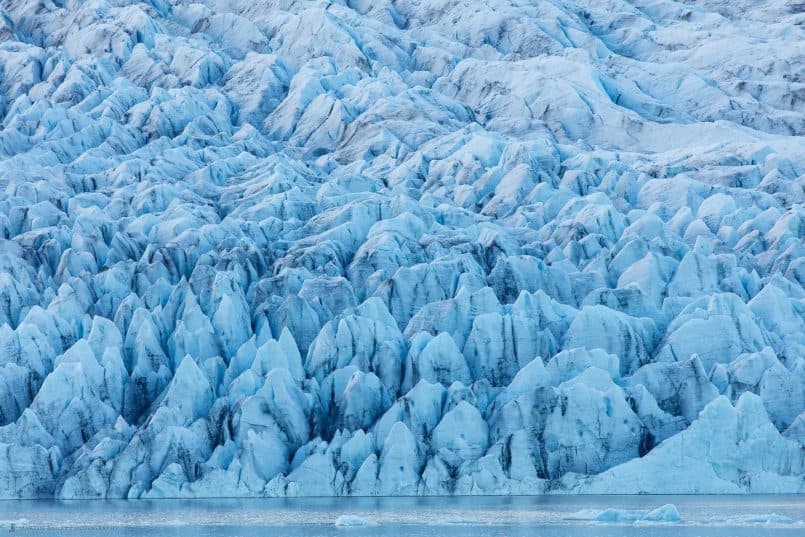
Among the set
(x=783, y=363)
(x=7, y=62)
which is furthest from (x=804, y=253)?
(x=7, y=62)

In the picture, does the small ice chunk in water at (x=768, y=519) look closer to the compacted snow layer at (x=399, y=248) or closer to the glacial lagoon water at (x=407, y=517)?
the glacial lagoon water at (x=407, y=517)

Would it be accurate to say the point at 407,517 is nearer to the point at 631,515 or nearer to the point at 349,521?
the point at 349,521

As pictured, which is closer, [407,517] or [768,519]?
[768,519]

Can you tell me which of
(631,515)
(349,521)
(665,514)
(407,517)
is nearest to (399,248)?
(407,517)

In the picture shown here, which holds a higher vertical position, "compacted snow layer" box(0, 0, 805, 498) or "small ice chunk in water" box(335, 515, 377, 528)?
"small ice chunk in water" box(335, 515, 377, 528)

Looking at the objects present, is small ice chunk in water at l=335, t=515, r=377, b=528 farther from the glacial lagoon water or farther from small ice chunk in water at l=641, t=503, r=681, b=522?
small ice chunk in water at l=641, t=503, r=681, b=522

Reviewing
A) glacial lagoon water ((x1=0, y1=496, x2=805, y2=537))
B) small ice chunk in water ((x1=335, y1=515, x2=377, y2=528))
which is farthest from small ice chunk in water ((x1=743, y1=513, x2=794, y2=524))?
small ice chunk in water ((x1=335, y1=515, x2=377, y2=528))
